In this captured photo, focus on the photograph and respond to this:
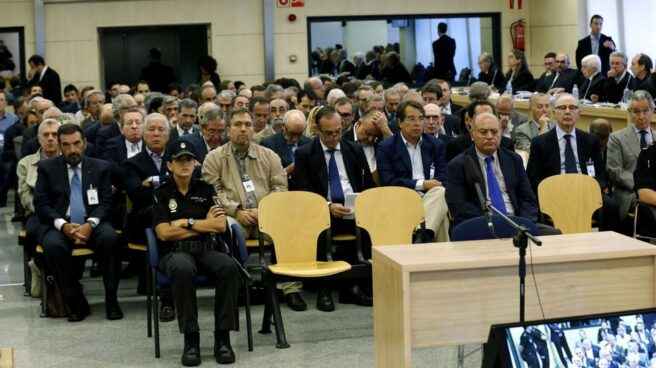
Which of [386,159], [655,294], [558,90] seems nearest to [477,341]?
[655,294]

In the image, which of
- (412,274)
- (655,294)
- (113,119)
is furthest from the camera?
(113,119)

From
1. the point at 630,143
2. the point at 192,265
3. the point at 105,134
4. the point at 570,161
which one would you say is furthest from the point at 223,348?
the point at 630,143

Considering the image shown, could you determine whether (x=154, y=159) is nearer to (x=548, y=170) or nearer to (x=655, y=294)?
(x=548, y=170)

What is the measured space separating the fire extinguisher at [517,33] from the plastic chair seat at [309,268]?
37.7 ft

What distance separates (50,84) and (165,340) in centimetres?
961

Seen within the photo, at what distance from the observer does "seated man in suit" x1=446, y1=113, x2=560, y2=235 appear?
6145mm

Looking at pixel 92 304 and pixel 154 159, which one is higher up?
pixel 154 159

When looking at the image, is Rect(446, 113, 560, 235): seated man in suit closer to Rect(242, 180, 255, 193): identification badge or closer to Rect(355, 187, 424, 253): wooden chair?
Rect(355, 187, 424, 253): wooden chair

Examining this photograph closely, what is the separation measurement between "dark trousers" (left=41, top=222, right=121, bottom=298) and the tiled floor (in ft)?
0.78

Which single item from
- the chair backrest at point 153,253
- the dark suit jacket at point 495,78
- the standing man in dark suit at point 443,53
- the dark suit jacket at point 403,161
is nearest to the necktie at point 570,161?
the dark suit jacket at point 403,161

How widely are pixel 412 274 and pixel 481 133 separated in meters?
2.31

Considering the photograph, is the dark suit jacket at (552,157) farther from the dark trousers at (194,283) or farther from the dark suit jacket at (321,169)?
the dark trousers at (194,283)

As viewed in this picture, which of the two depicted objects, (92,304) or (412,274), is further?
(92,304)

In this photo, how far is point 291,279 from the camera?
6.13 m
